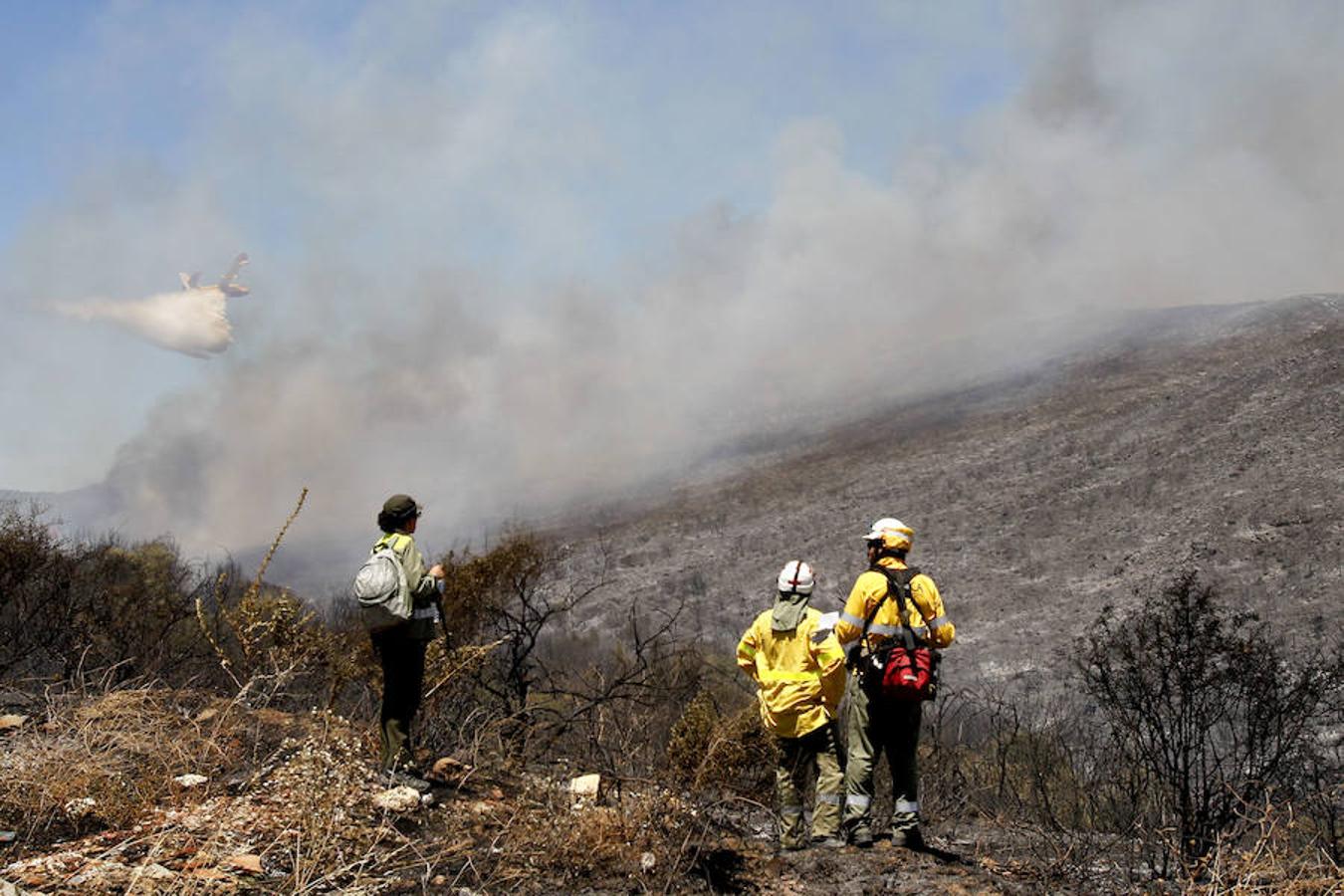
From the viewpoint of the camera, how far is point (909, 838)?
18.8 ft

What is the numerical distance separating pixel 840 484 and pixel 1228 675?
27386mm

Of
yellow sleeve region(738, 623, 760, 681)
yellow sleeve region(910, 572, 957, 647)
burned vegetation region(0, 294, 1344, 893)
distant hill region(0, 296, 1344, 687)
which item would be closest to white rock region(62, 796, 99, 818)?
burned vegetation region(0, 294, 1344, 893)

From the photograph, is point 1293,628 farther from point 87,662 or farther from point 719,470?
point 719,470

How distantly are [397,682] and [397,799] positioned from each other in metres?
0.73

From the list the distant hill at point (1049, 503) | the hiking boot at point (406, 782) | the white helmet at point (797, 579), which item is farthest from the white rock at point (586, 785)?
the distant hill at point (1049, 503)

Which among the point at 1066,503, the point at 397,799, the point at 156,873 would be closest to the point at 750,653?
the point at 397,799

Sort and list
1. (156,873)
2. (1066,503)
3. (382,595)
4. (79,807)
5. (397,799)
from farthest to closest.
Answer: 1. (1066,503)
2. (382,595)
3. (397,799)
4. (79,807)
5. (156,873)

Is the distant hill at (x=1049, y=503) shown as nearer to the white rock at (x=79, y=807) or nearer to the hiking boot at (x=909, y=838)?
the hiking boot at (x=909, y=838)

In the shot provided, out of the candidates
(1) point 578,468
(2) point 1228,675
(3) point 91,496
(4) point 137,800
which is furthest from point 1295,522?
(3) point 91,496

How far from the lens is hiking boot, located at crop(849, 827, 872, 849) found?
575 cm

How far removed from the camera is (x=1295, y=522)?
21984mm

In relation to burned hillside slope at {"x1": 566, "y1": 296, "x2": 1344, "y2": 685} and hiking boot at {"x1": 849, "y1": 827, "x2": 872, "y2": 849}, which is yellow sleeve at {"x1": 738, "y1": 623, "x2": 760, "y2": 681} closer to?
hiking boot at {"x1": 849, "y1": 827, "x2": 872, "y2": 849}

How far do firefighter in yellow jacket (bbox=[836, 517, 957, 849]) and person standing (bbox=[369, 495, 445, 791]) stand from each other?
241 centimetres

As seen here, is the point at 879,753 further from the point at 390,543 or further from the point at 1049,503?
the point at 1049,503
